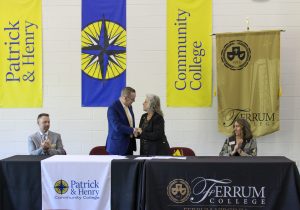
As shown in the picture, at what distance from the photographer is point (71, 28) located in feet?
17.0

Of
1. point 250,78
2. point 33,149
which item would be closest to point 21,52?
point 33,149

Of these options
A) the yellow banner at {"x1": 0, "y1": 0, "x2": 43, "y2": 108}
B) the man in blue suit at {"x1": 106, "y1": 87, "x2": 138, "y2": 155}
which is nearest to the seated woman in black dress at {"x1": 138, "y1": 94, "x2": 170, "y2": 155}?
the man in blue suit at {"x1": 106, "y1": 87, "x2": 138, "y2": 155}

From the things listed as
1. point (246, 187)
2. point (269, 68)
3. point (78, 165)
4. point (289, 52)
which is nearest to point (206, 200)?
point (246, 187)

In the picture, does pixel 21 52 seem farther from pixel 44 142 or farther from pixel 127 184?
pixel 127 184

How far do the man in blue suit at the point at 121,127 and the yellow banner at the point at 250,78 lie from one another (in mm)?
1322

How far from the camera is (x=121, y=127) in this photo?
13.3 feet

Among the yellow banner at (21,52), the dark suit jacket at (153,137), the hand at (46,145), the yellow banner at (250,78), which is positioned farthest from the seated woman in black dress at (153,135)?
the yellow banner at (21,52)

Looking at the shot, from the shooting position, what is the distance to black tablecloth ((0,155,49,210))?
295cm

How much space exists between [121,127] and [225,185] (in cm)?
154

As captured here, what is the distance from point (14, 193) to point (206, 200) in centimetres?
148

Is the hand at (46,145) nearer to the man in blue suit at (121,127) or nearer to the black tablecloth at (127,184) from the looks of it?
the man in blue suit at (121,127)

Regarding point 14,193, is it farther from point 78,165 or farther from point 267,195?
point 267,195

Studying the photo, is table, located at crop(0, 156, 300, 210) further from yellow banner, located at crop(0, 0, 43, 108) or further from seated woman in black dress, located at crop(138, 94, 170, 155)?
yellow banner, located at crop(0, 0, 43, 108)

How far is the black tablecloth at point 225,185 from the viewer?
2803 millimetres
